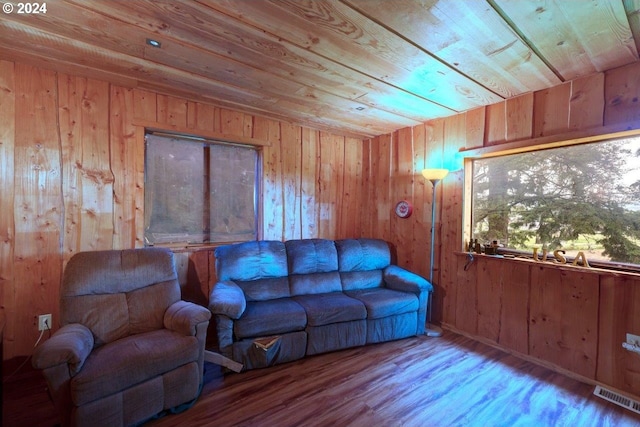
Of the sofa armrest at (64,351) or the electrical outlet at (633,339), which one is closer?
the sofa armrest at (64,351)

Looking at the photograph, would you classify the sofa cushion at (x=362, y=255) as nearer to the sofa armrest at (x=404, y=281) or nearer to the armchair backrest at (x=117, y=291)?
the sofa armrest at (x=404, y=281)

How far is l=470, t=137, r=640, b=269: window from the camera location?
82.5 inches

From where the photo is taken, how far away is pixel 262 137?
10.5 ft

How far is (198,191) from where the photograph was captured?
292 centimetres

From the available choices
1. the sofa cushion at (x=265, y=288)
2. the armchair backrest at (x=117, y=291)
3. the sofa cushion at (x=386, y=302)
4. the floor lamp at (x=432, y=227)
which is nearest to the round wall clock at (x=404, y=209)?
the floor lamp at (x=432, y=227)

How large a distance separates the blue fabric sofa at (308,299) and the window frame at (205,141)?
0.36m

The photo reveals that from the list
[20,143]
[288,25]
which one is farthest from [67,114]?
[288,25]

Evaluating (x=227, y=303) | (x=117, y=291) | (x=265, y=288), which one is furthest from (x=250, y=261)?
(x=117, y=291)

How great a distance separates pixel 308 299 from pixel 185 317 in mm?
1171

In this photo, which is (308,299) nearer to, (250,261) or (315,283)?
(315,283)

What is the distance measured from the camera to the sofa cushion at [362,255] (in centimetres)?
324

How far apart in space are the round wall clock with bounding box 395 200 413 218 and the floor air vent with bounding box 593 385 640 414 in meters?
2.18

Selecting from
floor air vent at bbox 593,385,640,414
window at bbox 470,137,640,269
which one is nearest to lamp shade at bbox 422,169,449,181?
window at bbox 470,137,640,269

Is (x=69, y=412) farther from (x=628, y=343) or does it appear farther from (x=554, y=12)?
(x=628, y=343)
